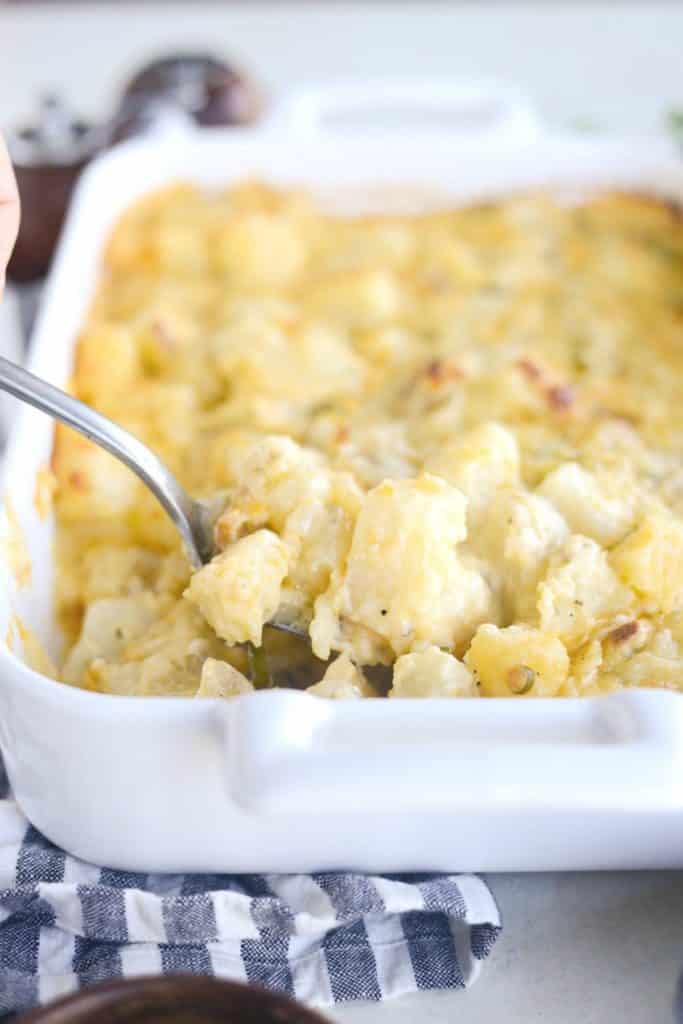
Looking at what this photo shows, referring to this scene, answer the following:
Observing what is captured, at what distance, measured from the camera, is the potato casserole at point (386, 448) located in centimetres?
114

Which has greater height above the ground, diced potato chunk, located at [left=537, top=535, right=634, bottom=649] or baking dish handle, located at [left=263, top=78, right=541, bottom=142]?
baking dish handle, located at [left=263, top=78, right=541, bottom=142]

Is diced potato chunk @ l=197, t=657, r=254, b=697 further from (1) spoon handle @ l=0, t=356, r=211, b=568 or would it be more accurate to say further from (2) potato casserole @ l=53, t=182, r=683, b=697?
(1) spoon handle @ l=0, t=356, r=211, b=568

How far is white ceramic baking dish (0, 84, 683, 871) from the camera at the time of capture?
92 cm

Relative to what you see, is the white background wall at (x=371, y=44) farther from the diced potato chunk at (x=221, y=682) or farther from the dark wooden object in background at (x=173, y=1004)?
the dark wooden object in background at (x=173, y=1004)

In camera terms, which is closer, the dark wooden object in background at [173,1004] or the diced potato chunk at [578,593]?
the dark wooden object in background at [173,1004]

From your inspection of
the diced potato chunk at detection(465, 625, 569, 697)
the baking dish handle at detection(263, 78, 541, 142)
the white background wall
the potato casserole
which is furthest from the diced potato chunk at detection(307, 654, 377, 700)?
the white background wall

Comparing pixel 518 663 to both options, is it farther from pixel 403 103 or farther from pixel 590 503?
pixel 403 103

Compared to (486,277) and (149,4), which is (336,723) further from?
(149,4)

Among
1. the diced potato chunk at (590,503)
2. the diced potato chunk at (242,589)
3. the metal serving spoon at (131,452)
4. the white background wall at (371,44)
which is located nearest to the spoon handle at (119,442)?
the metal serving spoon at (131,452)

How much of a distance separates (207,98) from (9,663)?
150 cm

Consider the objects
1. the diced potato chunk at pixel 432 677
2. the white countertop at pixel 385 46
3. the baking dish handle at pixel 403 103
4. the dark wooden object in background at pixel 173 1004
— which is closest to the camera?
the dark wooden object in background at pixel 173 1004

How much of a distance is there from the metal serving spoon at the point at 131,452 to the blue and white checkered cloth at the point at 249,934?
245 mm

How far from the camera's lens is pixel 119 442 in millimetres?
1202

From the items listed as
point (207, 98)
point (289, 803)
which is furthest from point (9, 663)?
point (207, 98)
